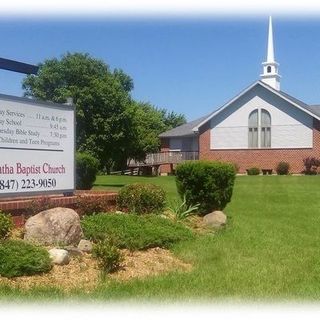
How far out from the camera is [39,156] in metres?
10.8

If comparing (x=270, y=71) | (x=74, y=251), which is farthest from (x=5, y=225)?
(x=270, y=71)

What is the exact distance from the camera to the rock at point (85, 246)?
28.2 ft

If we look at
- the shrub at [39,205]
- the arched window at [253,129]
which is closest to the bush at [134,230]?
the shrub at [39,205]

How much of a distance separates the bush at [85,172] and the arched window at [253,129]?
2562 cm

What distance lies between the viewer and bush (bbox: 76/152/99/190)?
65.1 ft

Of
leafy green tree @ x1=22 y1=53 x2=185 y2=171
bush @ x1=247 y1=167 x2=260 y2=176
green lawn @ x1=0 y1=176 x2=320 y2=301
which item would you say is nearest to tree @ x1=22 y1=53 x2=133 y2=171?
leafy green tree @ x1=22 y1=53 x2=185 y2=171

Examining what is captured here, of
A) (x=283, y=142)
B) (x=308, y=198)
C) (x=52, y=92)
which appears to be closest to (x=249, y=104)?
A: (x=283, y=142)

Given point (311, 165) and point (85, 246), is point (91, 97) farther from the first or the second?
point (85, 246)

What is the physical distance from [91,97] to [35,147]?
91.3ft

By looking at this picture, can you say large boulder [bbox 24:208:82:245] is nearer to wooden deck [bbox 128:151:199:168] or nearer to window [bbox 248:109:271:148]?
window [bbox 248:109:271:148]

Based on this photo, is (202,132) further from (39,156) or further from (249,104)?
(39,156)

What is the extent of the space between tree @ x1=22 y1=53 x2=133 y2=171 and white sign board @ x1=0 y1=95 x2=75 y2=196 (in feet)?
85.2

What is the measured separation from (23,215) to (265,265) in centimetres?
405

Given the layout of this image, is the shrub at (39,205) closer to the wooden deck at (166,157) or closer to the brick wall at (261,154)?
the brick wall at (261,154)
